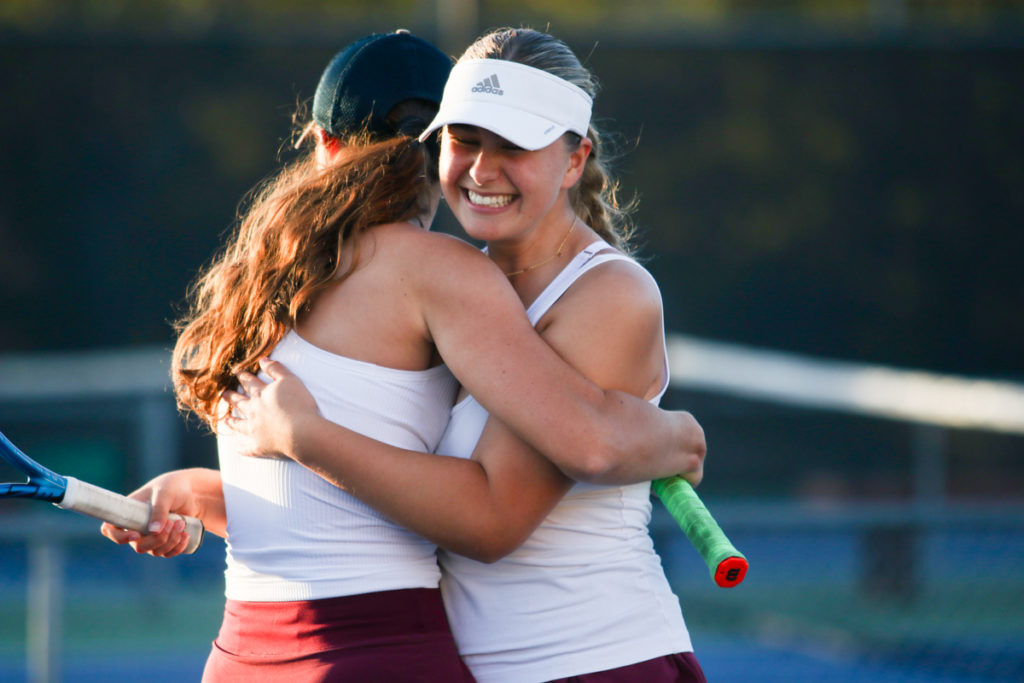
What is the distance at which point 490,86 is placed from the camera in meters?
2.19

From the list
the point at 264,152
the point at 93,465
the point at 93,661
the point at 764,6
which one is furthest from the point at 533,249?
the point at 764,6

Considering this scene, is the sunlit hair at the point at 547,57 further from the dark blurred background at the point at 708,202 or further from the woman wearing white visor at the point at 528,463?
the dark blurred background at the point at 708,202

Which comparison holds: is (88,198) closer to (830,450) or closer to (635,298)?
(830,450)

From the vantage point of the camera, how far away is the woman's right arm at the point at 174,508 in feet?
7.80

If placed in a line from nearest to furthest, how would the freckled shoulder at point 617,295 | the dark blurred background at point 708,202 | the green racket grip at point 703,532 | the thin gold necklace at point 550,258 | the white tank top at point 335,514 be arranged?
the green racket grip at point 703,532
the white tank top at point 335,514
the freckled shoulder at point 617,295
the thin gold necklace at point 550,258
the dark blurred background at point 708,202

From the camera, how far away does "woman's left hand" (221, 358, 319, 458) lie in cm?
205

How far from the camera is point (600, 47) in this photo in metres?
9.81

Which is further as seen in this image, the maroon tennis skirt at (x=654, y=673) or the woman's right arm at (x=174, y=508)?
the woman's right arm at (x=174, y=508)

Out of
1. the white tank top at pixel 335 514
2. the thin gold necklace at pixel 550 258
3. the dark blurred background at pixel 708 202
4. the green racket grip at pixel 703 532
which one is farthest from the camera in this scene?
the dark blurred background at pixel 708 202

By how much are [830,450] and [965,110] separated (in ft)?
11.0

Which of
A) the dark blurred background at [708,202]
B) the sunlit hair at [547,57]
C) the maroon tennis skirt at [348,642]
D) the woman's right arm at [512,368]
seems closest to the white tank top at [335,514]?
the maroon tennis skirt at [348,642]

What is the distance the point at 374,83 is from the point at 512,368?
2.18 ft

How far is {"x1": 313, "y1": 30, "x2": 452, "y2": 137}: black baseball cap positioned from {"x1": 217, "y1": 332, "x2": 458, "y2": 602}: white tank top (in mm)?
467

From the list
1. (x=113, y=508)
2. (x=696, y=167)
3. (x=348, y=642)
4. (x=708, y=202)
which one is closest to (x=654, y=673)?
(x=348, y=642)
